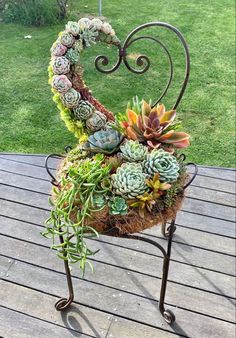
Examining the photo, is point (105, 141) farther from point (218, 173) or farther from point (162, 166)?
point (218, 173)

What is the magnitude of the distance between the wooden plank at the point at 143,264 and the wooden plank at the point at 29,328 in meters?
0.30

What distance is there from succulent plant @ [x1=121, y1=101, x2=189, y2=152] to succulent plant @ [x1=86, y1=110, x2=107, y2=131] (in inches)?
3.7

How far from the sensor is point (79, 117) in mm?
1618

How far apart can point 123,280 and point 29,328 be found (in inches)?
18.5

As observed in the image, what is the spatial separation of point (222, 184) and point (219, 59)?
2.23m

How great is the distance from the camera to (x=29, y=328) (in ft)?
6.11

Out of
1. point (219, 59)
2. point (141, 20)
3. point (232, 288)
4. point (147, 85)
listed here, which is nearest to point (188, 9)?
point (141, 20)

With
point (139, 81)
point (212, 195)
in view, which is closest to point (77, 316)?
point (212, 195)

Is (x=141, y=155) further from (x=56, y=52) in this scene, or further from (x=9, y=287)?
(x=9, y=287)

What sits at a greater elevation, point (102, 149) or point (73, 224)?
point (102, 149)

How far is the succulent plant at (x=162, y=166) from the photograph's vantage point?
1467 millimetres

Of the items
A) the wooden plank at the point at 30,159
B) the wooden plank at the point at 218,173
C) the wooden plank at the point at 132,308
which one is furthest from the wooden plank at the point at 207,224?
the wooden plank at the point at 30,159

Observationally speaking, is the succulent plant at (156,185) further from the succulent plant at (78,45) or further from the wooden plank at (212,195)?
the wooden plank at (212,195)

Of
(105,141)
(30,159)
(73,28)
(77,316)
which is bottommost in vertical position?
(77,316)
